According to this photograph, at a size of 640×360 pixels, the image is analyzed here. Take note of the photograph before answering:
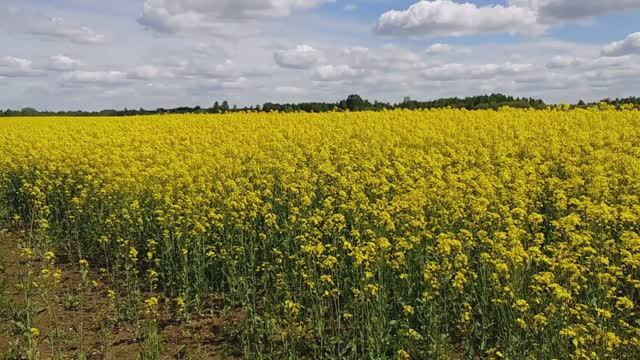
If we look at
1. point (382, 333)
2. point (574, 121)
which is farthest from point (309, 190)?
point (574, 121)

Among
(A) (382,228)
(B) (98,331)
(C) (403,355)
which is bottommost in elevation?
(B) (98,331)

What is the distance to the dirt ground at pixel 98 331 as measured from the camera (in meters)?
7.59

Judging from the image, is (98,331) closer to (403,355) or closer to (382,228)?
(382,228)

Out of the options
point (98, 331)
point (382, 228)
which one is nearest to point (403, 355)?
point (382, 228)

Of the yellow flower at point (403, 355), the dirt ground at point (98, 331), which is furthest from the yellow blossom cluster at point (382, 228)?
the dirt ground at point (98, 331)

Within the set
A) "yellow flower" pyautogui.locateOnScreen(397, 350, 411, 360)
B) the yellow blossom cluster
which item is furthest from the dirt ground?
"yellow flower" pyautogui.locateOnScreen(397, 350, 411, 360)

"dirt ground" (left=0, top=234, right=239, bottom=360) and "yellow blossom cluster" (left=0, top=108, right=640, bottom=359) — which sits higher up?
"yellow blossom cluster" (left=0, top=108, right=640, bottom=359)

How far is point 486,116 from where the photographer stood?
20.6 m

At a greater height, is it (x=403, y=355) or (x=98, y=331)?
(x=403, y=355)

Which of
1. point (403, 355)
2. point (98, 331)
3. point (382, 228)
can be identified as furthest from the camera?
point (382, 228)

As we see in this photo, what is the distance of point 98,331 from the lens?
328 inches

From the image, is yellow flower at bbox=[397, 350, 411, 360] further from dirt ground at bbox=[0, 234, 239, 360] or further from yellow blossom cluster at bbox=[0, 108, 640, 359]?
dirt ground at bbox=[0, 234, 239, 360]

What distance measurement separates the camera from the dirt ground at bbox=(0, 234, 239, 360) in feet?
24.9

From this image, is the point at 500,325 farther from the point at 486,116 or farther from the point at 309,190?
the point at 486,116
